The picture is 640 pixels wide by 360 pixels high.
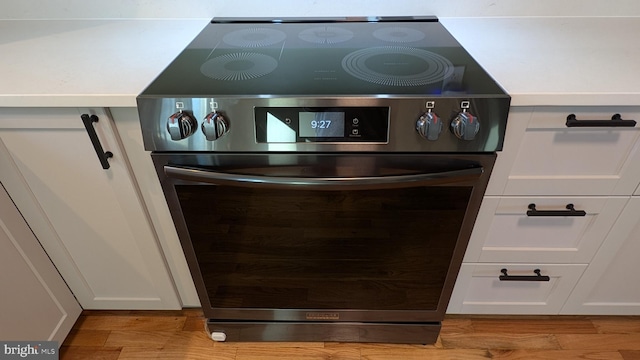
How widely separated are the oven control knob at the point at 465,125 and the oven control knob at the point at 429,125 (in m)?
0.03

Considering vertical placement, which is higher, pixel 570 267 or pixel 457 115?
pixel 457 115

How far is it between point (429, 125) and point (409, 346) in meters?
0.89

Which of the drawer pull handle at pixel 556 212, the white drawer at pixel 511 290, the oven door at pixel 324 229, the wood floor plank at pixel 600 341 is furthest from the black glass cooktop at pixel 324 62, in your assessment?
the wood floor plank at pixel 600 341

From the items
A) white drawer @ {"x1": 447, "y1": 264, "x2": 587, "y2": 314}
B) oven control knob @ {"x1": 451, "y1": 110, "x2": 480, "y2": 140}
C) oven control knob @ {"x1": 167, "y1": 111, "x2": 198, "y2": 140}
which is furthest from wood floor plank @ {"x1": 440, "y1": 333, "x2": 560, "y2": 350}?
oven control knob @ {"x1": 167, "y1": 111, "x2": 198, "y2": 140}

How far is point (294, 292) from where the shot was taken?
1.14 metres

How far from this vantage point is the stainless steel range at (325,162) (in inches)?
30.1

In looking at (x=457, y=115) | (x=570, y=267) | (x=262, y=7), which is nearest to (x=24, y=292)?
(x=262, y=7)

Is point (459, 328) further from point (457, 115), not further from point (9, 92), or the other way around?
point (9, 92)

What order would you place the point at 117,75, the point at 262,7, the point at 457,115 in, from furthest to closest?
the point at 262,7
the point at 117,75
the point at 457,115

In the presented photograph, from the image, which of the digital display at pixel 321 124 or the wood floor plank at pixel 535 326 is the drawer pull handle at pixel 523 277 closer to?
the wood floor plank at pixel 535 326

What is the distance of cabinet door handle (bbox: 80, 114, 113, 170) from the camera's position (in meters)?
0.84

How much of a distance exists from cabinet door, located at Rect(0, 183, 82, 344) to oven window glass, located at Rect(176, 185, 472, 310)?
50cm

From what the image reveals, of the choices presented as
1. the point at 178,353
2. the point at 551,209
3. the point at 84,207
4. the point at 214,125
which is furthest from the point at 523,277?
the point at 84,207

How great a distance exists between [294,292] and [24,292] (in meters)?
0.77
